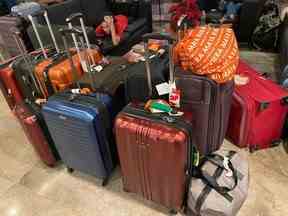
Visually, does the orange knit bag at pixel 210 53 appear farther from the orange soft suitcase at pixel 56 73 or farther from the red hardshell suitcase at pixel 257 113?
the orange soft suitcase at pixel 56 73

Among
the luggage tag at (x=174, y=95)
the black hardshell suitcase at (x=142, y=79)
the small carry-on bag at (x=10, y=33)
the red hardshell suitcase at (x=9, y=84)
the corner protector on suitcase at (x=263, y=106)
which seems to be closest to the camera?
the luggage tag at (x=174, y=95)

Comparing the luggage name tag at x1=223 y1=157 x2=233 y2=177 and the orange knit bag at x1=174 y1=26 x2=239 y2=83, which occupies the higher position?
the orange knit bag at x1=174 y1=26 x2=239 y2=83

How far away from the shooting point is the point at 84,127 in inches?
49.4

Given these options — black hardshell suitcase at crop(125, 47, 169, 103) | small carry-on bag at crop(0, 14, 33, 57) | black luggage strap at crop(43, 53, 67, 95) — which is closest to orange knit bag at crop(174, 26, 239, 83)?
black hardshell suitcase at crop(125, 47, 169, 103)

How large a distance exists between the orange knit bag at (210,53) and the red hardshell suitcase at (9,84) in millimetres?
1277

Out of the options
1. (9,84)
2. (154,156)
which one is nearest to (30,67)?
(9,84)

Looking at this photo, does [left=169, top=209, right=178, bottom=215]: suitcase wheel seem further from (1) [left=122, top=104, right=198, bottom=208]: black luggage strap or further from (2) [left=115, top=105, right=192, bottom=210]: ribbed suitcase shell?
(1) [left=122, top=104, right=198, bottom=208]: black luggage strap

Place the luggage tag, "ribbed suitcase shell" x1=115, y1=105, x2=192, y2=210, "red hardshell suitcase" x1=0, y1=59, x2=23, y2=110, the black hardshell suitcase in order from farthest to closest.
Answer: "red hardshell suitcase" x1=0, y1=59, x2=23, y2=110, the black hardshell suitcase, the luggage tag, "ribbed suitcase shell" x1=115, y1=105, x2=192, y2=210

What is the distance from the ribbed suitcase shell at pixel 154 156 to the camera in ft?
3.49

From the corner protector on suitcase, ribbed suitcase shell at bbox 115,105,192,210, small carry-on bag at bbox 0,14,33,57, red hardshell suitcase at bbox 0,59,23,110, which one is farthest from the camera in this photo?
small carry-on bag at bbox 0,14,33,57

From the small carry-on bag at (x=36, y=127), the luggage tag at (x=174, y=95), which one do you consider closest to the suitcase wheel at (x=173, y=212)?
the luggage tag at (x=174, y=95)

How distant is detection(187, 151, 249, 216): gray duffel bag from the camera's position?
47.7 inches

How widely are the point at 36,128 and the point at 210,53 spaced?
44.5 inches

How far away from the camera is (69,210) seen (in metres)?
1.47
